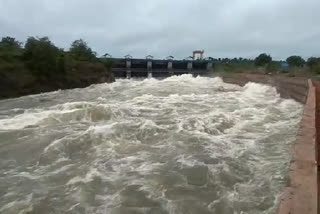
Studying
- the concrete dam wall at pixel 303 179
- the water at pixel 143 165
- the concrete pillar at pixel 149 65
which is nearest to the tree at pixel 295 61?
the concrete pillar at pixel 149 65

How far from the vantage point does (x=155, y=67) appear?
281ft

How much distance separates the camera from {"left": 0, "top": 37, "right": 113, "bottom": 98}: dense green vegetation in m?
32.1

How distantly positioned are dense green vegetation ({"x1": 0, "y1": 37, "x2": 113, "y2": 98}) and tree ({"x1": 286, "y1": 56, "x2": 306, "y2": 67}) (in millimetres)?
42930

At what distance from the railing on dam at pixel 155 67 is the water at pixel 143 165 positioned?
69770mm

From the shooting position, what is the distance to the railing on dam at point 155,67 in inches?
3226

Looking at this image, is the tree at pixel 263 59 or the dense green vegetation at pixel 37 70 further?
the tree at pixel 263 59

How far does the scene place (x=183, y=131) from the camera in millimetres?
10633

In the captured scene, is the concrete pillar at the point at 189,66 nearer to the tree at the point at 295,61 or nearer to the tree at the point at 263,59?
the tree at the point at 263,59

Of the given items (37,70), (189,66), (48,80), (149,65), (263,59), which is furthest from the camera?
(149,65)

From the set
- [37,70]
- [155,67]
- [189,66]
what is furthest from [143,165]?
[155,67]

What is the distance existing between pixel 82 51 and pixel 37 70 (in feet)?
76.4

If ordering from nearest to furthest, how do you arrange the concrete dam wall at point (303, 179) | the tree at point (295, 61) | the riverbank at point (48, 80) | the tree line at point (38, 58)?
the concrete dam wall at point (303, 179), the riverbank at point (48, 80), the tree line at point (38, 58), the tree at point (295, 61)

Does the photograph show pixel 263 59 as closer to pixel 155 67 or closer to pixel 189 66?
pixel 189 66

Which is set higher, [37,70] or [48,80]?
[37,70]
